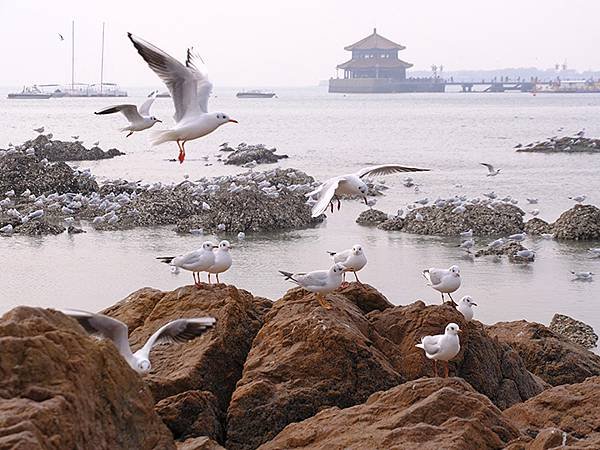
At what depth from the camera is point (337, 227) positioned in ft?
59.5

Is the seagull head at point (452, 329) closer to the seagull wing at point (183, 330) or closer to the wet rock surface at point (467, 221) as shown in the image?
the seagull wing at point (183, 330)

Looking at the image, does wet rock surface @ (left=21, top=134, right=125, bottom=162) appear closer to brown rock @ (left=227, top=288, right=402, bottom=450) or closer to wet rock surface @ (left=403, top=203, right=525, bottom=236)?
wet rock surface @ (left=403, top=203, right=525, bottom=236)

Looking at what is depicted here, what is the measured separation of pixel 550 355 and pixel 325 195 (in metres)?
2.23

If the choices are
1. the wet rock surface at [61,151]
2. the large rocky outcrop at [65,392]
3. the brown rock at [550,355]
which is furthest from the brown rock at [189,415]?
the wet rock surface at [61,151]

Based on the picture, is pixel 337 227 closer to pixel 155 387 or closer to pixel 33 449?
pixel 155 387

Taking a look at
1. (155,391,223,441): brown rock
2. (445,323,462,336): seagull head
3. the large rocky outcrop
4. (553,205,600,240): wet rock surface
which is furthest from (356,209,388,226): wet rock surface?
the large rocky outcrop

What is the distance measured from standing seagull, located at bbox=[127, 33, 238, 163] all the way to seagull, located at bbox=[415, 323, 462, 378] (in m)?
3.16

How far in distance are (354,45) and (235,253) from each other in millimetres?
121681

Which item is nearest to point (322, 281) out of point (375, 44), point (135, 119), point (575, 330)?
point (575, 330)

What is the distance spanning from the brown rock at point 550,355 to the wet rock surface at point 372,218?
9.95 m

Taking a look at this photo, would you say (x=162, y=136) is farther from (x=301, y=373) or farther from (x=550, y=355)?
(x=550, y=355)

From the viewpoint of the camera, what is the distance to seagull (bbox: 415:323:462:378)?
21.8 feet

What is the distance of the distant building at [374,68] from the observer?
13512 cm

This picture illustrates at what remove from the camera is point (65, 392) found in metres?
4.34
